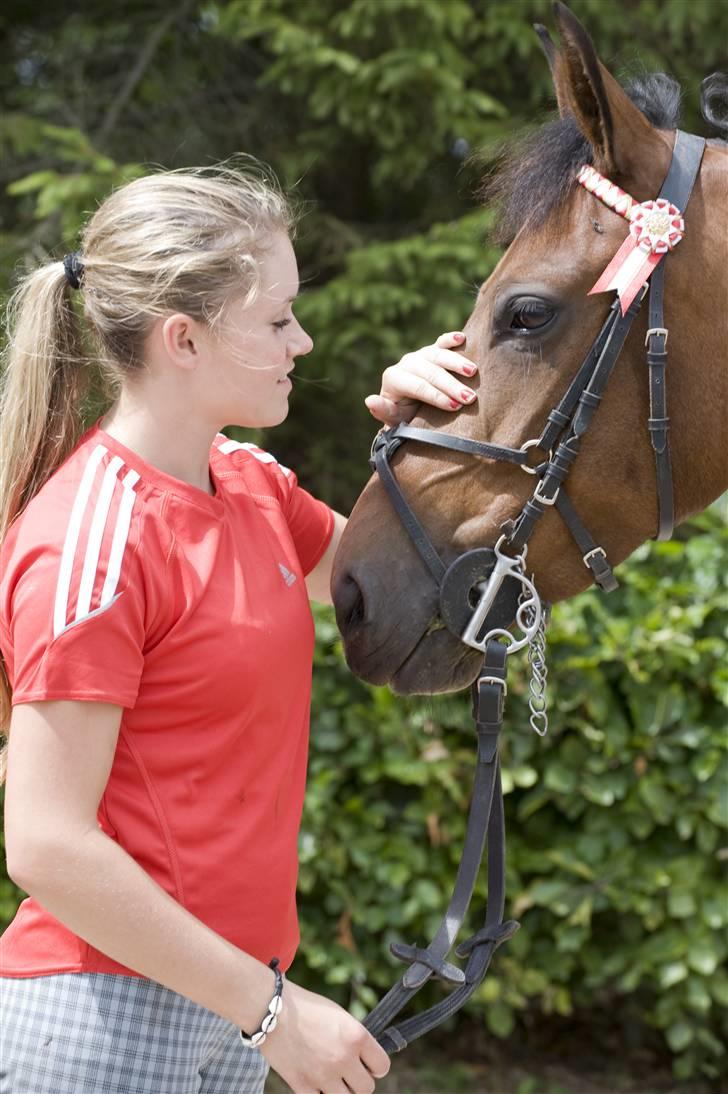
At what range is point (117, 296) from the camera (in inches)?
61.4

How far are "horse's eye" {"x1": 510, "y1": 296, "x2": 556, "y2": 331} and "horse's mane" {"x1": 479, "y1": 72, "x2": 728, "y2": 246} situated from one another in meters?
0.15

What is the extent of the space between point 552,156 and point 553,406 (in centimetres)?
42

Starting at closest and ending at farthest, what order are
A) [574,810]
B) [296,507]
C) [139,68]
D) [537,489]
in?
1. [537,489]
2. [296,507]
3. [574,810]
4. [139,68]

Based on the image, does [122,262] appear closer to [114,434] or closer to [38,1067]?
[114,434]

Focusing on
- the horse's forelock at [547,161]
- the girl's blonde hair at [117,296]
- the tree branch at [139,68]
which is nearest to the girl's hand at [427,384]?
the horse's forelock at [547,161]

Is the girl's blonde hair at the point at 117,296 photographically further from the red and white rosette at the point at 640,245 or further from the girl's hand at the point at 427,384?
the red and white rosette at the point at 640,245

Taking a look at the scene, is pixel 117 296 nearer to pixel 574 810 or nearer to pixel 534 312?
pixel 534 312

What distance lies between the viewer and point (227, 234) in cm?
157

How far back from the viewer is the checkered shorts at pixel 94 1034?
1432 millimetres

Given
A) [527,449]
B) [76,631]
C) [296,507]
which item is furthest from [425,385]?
[76,631]

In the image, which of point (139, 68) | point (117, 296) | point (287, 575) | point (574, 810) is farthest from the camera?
point (139, 68)

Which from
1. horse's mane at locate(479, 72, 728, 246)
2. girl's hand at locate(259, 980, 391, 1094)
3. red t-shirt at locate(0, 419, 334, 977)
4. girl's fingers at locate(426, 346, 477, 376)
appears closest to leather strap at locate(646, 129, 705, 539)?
horse's mane at locate(479, 72, 728, 246)

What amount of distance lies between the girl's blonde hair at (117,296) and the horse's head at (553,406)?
1.35ft

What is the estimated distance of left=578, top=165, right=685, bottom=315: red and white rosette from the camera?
176cm
